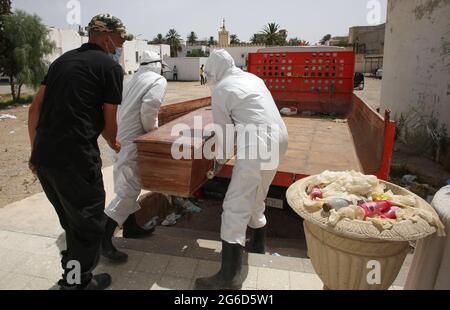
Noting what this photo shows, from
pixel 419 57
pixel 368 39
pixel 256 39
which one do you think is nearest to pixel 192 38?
pixel 256 39

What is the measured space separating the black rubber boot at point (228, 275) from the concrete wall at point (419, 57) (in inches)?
257

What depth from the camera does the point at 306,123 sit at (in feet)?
20.7

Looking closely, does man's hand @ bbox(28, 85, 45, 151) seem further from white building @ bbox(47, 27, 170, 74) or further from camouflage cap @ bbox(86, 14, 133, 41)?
white building @ bbox(47, 27, 170, 74)

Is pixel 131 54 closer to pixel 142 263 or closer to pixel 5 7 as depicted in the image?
pixel 5 7

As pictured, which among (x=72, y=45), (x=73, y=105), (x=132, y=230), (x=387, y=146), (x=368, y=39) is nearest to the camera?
(x=73, y=105)

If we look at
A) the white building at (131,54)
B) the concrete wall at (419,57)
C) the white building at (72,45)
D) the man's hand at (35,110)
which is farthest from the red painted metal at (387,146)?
the white building at (131,54)

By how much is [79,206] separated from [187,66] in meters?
34.6

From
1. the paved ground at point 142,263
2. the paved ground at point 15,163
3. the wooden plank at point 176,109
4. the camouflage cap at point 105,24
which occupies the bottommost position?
the paved ground at point 15,163

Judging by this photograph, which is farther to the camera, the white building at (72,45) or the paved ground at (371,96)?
the white building at (72,45)

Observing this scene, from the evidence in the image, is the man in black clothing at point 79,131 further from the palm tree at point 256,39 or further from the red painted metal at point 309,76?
the palm tree at point 256,39

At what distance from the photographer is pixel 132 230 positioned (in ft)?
11.2

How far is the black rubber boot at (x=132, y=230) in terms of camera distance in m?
3.37
